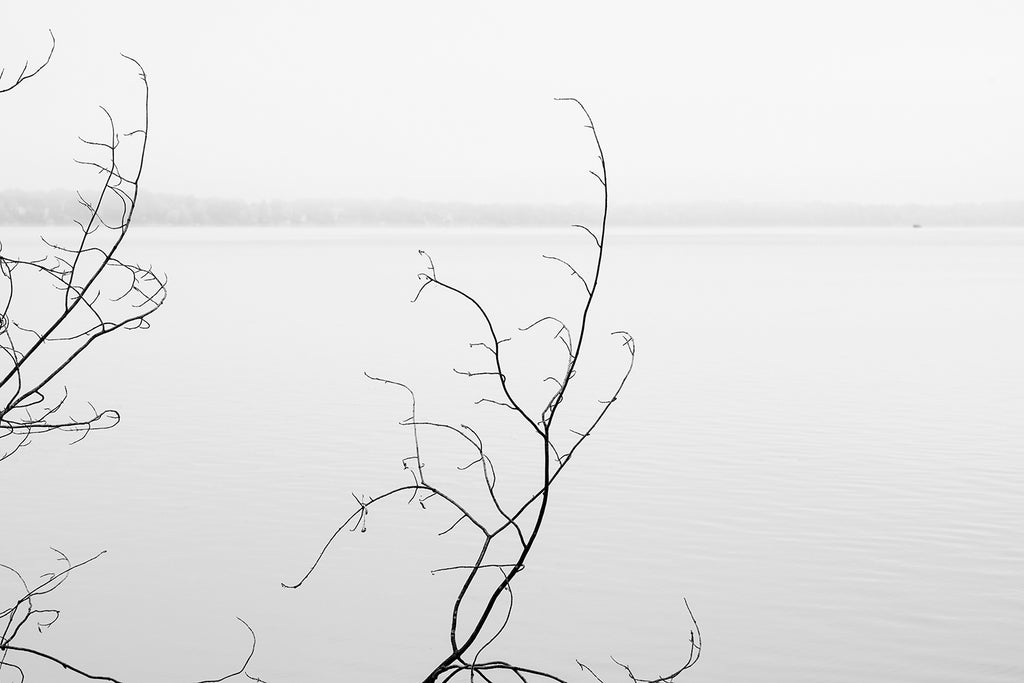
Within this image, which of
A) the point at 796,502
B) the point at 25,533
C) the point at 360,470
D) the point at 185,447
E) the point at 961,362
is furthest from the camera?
the point at 961,362

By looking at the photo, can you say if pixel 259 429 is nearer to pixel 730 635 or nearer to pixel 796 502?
pixel 796 502

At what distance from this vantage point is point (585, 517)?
10.6 m

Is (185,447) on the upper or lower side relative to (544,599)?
lower

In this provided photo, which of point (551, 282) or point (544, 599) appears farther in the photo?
point (551, 282)

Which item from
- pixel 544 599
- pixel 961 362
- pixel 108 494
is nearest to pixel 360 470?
pixel 108 494

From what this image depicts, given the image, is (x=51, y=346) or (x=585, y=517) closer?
(x=585, y=517)

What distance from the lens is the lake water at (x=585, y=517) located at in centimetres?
784

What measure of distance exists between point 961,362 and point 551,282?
93.7ft

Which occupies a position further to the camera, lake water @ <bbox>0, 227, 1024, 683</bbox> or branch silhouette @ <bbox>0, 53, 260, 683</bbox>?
lake water @ <bbox>0, 227, 1024, 683</bbox>

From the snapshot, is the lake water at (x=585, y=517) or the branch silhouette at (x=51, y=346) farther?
the lake water at (x=585, y=517)

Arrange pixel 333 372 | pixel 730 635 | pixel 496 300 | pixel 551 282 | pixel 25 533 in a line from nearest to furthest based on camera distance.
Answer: pixel 730 635, pixel 25 533, pixel 333 372, pixel 496 300, pixel 551 282

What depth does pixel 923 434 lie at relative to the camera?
14250mm

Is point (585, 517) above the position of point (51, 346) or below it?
above

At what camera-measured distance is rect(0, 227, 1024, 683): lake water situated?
784 cm
